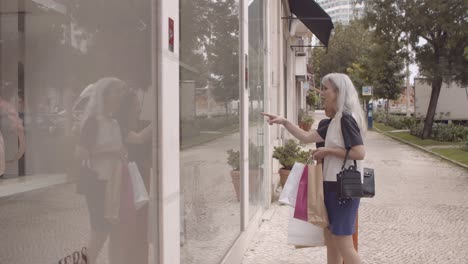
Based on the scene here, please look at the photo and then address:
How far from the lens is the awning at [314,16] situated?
460 inches

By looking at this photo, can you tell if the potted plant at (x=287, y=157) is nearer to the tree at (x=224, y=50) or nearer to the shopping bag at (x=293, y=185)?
the tree at (x=224, y=50)

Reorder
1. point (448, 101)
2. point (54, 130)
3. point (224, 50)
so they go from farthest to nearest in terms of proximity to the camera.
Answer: point (448, 101)
point (224, 50)
point (54, 130)

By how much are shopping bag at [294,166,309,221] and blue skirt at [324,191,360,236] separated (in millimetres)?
201

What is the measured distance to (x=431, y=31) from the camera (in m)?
21.7

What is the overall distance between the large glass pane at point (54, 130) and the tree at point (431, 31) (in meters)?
20.0

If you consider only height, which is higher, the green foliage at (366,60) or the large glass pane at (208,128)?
the green foliage at (366,60)

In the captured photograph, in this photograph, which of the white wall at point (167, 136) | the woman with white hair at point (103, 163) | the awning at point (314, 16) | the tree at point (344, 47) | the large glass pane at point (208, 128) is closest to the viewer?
the woman with white hair at point (103, 163)

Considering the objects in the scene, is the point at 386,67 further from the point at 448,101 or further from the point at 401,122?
the point at 401,122

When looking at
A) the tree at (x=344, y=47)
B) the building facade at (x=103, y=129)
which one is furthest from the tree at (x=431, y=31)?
the tree at (x=344, y=47)

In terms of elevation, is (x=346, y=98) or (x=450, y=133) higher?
(x=346, y=98)

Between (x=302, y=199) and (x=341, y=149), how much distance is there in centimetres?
50

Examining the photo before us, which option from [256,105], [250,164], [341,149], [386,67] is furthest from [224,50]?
[386,67]

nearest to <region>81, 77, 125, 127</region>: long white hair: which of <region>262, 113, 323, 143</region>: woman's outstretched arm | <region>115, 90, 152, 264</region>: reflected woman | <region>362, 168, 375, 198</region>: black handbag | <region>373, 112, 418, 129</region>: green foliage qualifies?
<region>115, 90, 152, 264</region>: reflected woman

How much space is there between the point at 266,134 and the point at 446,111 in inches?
962
